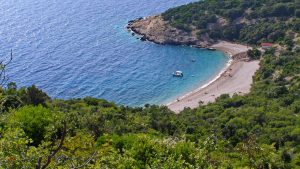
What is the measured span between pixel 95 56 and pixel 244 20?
41.8m

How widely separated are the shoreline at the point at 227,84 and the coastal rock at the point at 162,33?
11.7 m

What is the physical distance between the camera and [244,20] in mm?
119688

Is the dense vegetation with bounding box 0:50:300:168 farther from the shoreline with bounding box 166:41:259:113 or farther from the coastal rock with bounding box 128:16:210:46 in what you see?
the coastal rock with bounding box 128:16:210:46

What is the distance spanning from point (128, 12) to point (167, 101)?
57.0m

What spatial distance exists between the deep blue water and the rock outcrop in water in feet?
7.67

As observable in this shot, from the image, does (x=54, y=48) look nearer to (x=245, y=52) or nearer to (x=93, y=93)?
(x=93, y=93)

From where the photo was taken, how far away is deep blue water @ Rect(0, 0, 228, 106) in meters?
96.0

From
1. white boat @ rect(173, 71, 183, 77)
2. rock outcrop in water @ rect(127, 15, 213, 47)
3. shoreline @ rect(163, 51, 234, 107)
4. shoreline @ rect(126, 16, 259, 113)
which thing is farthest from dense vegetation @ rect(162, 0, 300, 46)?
white boat @ rect(173, 71, 183, 77)

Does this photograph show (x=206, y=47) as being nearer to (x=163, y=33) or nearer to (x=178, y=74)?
(x=163, y=33)

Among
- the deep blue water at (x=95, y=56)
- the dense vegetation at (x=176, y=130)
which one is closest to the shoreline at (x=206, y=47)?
the deep blue water at (x=95, y=56)

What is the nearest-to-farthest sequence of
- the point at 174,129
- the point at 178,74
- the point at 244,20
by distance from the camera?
1. the point at 174,129
2. the point at 178,74
3. the point at 244,20

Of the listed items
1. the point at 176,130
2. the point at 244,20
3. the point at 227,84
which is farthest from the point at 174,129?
the point at 244,20

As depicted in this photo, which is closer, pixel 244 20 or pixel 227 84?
pixel 227 84

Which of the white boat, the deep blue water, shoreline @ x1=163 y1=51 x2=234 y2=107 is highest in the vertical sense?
the deep blue water
